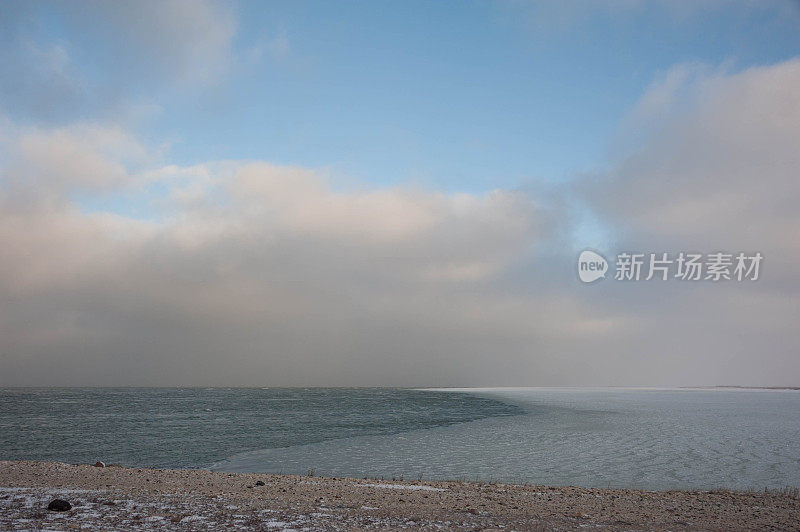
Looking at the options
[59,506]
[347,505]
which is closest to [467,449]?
[347,505]

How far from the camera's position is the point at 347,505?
507 inches

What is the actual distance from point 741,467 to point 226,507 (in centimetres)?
2382

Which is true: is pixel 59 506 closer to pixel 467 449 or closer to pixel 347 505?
pixel 347 505

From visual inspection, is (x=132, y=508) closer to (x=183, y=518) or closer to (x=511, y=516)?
(x=183, y=518)

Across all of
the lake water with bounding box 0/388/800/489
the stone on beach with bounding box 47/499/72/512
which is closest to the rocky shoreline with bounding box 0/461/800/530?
the stone on beach with bounding box 47/499/72/512

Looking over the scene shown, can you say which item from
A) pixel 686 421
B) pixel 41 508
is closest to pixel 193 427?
pixel 41 508

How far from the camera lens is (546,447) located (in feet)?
102

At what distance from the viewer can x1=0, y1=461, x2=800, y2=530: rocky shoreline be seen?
10852 mm

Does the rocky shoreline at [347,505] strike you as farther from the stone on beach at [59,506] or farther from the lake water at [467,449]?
the lake water at [467,449]

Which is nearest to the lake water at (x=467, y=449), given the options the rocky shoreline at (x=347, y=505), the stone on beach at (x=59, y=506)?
the rocky shoreline at (x=347, y=505)

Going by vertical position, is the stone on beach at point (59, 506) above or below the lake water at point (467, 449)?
above

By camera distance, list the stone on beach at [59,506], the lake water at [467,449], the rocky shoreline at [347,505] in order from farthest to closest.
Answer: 1. the lake water at [467,449]
2. the stone on beach at [59,506]
3. the rocky shoreline at [347,505]

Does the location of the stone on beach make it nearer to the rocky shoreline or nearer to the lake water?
the rocky shoreline

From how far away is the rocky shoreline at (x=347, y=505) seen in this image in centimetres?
1085
